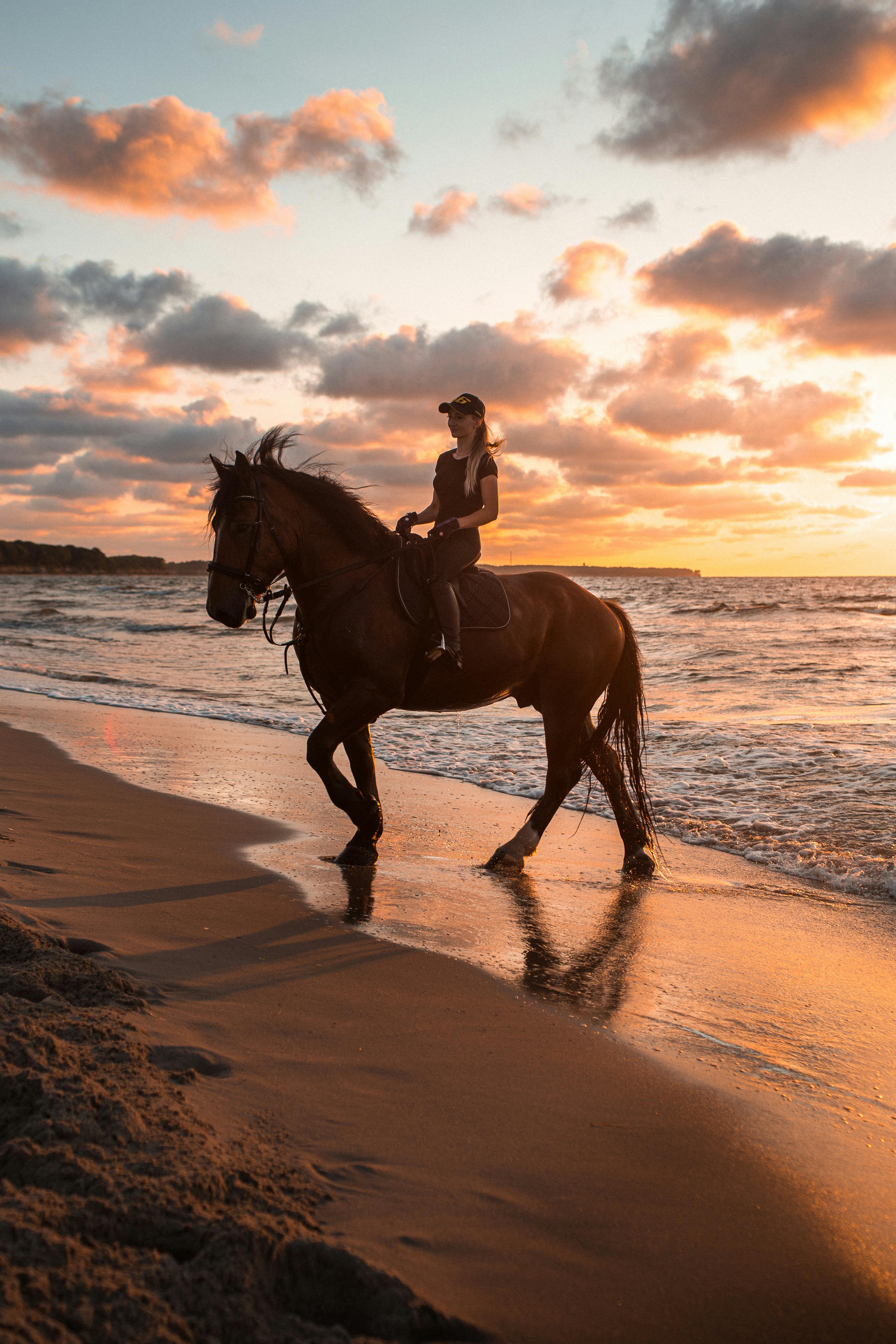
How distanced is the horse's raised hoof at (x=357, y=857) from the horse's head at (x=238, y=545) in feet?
5.20

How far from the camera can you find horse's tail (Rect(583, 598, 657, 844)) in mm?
6574

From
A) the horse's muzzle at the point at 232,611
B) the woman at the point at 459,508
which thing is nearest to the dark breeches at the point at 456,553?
the woman at the point at 459,508

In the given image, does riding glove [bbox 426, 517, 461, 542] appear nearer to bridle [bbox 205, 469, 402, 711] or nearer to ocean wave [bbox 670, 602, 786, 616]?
bridle [bbox 205, 469, 402, 711]

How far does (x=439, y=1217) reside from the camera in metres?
1.82

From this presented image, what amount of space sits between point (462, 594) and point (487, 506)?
646 millimetres

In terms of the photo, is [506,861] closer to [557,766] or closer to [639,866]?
[639,866]

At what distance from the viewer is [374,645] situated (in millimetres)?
5492

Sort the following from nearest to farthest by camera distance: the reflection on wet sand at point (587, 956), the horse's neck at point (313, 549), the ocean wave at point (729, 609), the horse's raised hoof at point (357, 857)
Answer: the reflection on wet sand at point (587, 956) < the horse's raised hoof at point (357, 857) < the horse's neck at point (313, 549) < the ocean wave at point (729, 609)

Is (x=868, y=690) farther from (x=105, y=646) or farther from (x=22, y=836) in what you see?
(x=105, y=646)

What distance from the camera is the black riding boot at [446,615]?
18.8ft

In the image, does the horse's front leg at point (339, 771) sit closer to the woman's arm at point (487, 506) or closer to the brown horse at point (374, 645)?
the brown horse at point (374, 645)

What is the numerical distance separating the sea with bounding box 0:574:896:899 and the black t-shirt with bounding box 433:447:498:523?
7.48 ft

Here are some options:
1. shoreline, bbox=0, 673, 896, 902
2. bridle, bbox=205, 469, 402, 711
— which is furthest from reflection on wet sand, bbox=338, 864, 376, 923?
shoreline, bbox=0, 673, 896, 902

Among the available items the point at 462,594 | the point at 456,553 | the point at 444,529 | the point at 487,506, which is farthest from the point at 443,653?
the point at 487,506
